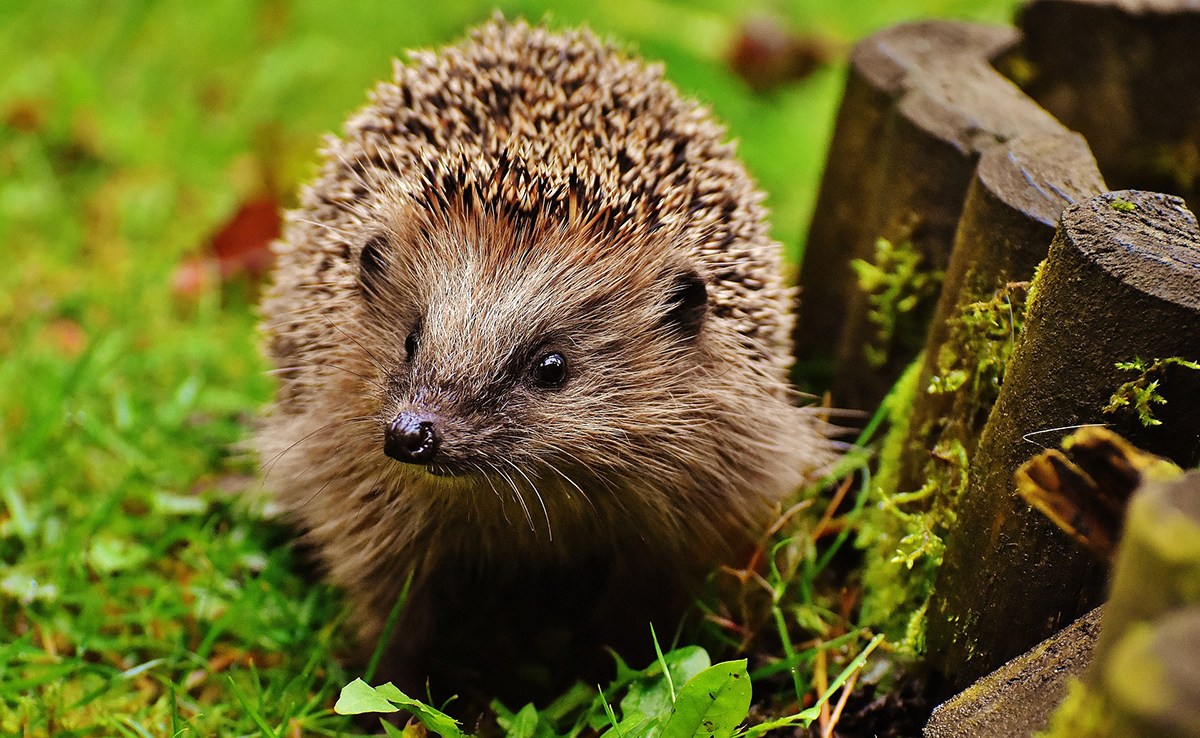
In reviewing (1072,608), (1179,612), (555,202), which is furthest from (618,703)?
(1179,612)

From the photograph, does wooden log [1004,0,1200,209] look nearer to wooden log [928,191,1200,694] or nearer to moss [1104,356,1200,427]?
wooden log [928,191,1200,694]

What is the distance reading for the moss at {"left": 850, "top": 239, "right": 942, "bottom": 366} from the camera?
305 centimetres

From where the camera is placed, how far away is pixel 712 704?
2.16 metres

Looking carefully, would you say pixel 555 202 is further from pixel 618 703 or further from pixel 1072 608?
pixel 1072 608

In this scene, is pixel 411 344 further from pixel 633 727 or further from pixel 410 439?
pixel 633 727

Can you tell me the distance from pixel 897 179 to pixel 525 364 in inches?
55.5

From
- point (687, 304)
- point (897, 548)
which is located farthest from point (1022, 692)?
point (687, 304)

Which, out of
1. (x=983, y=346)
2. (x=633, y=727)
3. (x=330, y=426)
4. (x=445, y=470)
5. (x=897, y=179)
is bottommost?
(x=633, y=727)

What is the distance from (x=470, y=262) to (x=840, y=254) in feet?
5.47

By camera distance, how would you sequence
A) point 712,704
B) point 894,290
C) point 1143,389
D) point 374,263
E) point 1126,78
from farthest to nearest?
point 1126,78 → point 894,290 → point 374,263 → point 712,704 → point 1143,389

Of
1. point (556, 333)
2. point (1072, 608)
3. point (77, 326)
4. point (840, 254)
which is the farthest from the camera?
point (77, 326)

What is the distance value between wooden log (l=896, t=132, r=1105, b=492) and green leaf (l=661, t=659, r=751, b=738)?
79 centimetres

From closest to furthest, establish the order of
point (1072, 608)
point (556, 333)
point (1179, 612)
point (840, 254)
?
point (1179, 612)
point (1072, 608)
point (556, 333)
point (840, 254)

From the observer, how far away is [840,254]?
3.67m
